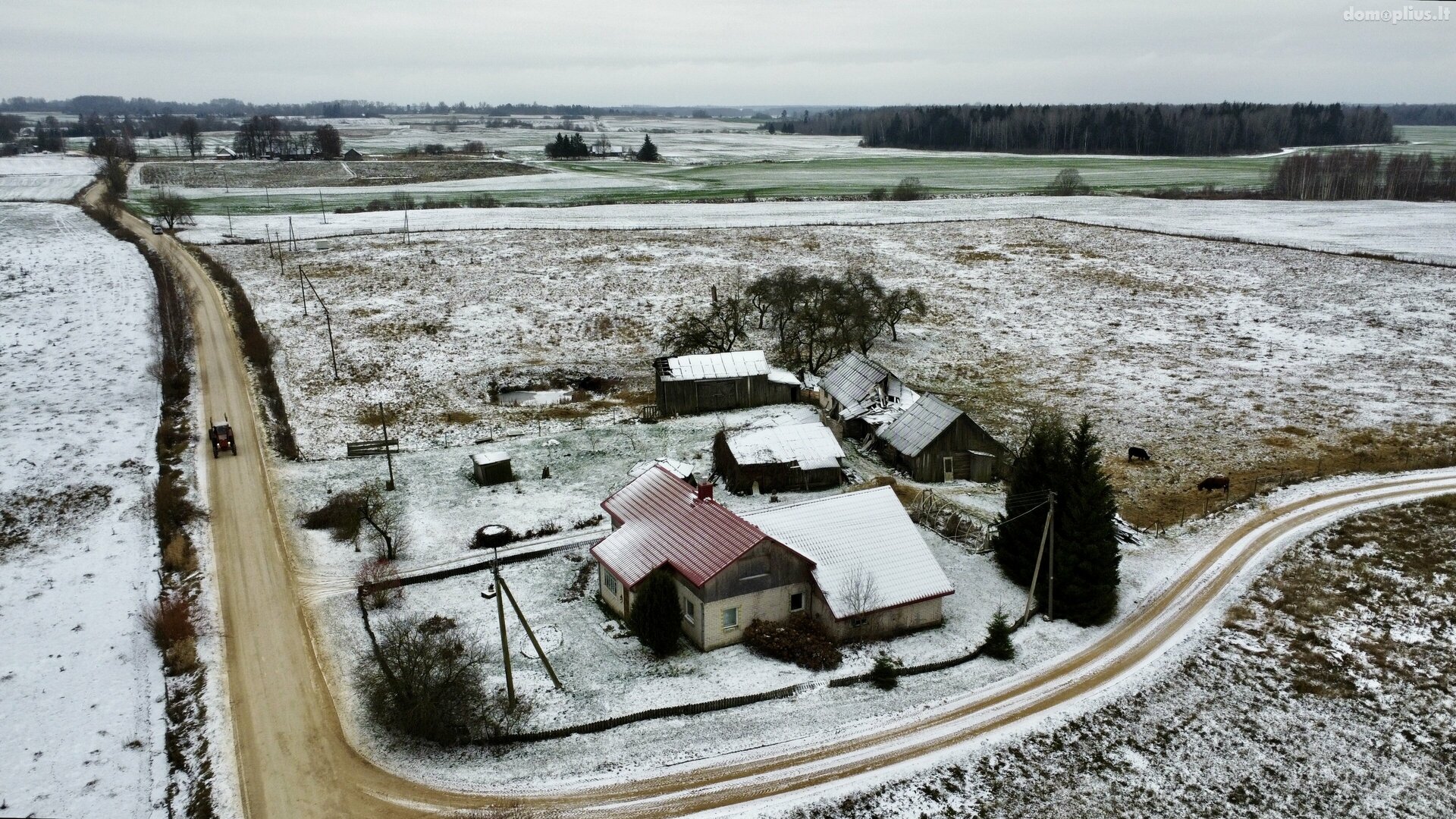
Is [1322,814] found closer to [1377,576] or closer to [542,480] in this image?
[1377,576]

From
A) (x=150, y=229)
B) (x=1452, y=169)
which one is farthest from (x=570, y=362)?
(x=1452, y=169)

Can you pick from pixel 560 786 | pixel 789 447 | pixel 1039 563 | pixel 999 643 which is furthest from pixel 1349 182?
pixel 560 786

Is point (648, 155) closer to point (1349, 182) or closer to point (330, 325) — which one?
point (1349, 182)

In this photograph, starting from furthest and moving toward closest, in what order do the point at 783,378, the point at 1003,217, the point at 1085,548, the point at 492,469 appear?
1. the point at 1003,217
2. the point at 783,378
3. the point at 492,469
4. the point at 1085,548

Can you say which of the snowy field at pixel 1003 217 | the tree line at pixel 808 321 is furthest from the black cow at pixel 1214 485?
the snowy field at pixel 1003 217

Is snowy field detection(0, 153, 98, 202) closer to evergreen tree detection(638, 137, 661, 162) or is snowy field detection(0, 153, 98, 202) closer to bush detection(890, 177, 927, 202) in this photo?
evergreen tree detection(638, 137, 661, 162)

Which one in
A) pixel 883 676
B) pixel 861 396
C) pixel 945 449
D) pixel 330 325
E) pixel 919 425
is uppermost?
pixel 330 325

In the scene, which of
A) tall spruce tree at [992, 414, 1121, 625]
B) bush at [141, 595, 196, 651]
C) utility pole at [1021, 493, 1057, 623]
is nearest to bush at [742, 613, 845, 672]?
utility pole at [1021, 493, 1057, 623]
